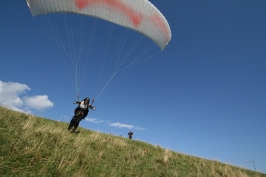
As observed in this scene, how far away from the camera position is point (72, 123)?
10.3 meters

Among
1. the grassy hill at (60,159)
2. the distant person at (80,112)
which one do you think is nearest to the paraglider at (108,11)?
the distant person at (80,112)

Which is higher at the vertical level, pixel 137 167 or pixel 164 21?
pixel 164 21

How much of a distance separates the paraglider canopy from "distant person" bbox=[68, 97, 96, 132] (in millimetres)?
4830

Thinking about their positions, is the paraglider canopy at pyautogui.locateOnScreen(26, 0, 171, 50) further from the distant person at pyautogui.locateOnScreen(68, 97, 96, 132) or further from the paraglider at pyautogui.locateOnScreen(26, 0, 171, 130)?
the distant person at pyautogui.locateOnScreen(68, 97, 96, 132)

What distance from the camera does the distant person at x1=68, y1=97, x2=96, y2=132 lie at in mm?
10305

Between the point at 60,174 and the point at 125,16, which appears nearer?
the point at 60,174

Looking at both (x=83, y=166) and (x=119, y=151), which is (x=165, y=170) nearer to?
(x=119, y=151)

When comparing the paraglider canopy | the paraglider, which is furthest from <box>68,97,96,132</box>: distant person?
the paraglider canopy

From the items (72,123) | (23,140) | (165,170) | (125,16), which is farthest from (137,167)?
(125,16)

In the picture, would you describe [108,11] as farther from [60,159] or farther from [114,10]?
Answer: [60,159]

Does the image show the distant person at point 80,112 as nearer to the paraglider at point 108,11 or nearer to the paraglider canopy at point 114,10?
the paraglider at point 108,11

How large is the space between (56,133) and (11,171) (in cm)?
288

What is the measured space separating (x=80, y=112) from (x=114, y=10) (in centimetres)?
587

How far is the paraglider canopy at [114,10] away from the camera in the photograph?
33.8ft
